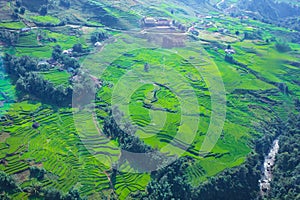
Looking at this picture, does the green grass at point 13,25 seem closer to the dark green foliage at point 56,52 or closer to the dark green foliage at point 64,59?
the dark green foliage at point 56,52

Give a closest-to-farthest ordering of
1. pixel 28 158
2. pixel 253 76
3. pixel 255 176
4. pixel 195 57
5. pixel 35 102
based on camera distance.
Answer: pixel 28 158 < pixel 255 176 < pixel 35 102 < pixel 253 76 < pixel 195 57

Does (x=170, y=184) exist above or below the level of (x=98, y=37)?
below

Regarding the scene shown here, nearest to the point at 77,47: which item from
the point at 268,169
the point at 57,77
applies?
the point at 57,77

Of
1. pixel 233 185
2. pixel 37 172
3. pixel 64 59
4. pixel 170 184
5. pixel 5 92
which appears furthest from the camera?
pixel 64 59

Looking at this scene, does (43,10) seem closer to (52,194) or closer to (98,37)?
(98,37)

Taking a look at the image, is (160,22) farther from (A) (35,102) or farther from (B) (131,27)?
(A) (35,102)

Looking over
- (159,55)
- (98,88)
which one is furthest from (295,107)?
(98,88)

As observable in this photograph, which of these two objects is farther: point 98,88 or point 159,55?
point 159,55
